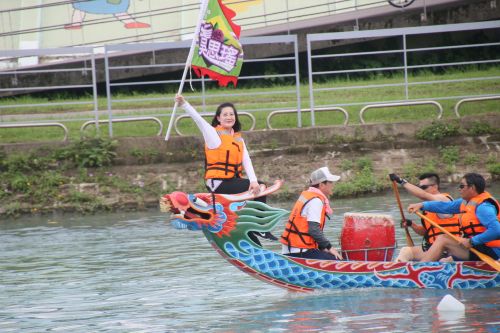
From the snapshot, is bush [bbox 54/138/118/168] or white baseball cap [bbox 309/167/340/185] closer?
white baseball cap [bbox 309/167/340/185]

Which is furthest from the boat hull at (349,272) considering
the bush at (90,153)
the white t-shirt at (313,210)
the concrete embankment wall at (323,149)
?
the bush at (90,153)

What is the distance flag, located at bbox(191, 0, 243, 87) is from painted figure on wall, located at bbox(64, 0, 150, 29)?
14.9 meters

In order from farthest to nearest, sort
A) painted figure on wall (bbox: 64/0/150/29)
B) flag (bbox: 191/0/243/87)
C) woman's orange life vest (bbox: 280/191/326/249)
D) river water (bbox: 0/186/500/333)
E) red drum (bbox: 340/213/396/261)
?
painted figure on wall (bbox: 64/0/150/29) < flag (bbox: 191/0/243/87) < red drum (bbox: 340/213/396/261) < woman's orange life vest (bbox: 280/191/326/249) < river water (bbox: 0/186/500/333)

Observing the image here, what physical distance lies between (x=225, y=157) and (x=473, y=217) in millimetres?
2835

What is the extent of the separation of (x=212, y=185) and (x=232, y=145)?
1.73 feet

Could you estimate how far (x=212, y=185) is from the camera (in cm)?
1188

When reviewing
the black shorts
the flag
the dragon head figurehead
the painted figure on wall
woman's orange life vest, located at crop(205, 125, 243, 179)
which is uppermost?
the painted figure on wall

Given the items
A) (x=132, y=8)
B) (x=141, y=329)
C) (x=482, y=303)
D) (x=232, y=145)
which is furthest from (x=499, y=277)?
(x=132, y=8)

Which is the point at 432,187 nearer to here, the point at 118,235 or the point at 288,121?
the point at 118,235

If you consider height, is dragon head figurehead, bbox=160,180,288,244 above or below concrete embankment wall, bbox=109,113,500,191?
below

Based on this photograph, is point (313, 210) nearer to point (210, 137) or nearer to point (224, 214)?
point (224, 214)

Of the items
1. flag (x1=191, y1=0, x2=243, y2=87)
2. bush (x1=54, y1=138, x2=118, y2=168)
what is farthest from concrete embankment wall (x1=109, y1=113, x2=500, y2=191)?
flag (x1=191, y1=0, x2=243, y2=87)

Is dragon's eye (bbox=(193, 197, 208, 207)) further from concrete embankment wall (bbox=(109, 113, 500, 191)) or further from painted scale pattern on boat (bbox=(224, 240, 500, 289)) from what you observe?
concrete embankment wall (bbox=(109, 113, 500, 191))

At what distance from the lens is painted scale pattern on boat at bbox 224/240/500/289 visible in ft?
37.2
